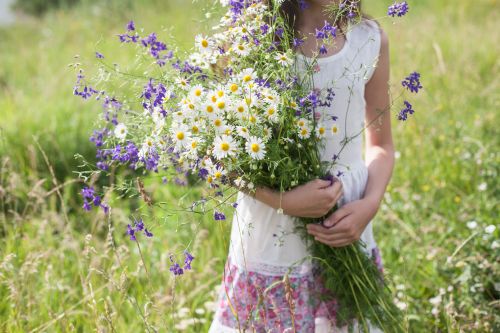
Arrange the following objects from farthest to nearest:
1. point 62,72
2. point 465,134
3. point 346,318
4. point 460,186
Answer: point 62,72, point 465,134, point 460,186, point 346,318

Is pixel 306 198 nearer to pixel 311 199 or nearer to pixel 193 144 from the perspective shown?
pixel 311 199

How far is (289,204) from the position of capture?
1567 millimetres

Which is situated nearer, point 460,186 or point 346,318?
point 346,318

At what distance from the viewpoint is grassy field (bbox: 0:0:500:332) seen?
6.91 ft

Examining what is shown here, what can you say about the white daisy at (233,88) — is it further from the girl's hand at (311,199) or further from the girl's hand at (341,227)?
the girl's hand at (341,227)

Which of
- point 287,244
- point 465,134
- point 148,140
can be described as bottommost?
point 287,244

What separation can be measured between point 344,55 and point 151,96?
60cm

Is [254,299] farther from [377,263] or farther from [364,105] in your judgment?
[364,105]

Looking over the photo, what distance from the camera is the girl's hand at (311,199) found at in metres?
1.55

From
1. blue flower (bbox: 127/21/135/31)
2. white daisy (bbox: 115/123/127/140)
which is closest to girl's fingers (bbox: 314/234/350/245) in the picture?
white daisy (bbox: 115/123/127/140)

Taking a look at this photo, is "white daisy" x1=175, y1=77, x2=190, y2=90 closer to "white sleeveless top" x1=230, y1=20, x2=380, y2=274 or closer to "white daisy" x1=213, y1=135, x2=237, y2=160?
"white daisy" x1=213, y1=135, x2=237, y2=160

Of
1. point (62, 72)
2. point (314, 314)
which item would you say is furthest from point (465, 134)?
point (62, 72)

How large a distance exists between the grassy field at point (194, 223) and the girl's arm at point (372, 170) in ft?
0.93

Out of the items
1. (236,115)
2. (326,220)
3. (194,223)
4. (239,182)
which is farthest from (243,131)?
(194,223)
